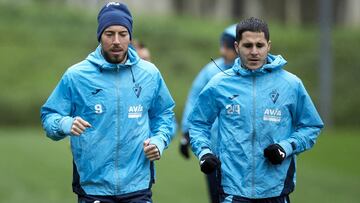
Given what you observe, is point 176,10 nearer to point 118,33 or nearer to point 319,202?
point 319,202

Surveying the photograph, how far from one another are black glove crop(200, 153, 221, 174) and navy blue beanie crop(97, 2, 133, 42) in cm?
110

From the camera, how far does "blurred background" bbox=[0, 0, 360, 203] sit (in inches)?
718

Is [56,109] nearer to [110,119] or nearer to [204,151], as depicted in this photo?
[110,119]

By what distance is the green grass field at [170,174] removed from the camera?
52.8 ft

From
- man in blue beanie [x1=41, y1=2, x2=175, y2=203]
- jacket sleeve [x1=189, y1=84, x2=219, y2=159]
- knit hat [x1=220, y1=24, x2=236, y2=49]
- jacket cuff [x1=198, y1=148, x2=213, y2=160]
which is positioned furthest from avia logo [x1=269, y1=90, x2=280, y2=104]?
knit hat [x1=220, y1=24, x2=236, y2=49]

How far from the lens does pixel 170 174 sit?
19.7 metres

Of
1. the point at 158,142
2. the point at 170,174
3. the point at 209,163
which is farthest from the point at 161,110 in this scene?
the point at 170,174

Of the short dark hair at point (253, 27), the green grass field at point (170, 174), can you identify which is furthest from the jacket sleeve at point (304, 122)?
the green grass field at point (170, 174)

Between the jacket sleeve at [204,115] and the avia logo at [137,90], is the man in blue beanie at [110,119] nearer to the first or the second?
the avia logo at [137,90]

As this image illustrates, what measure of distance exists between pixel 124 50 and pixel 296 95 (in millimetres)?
1326

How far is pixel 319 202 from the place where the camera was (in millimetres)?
15211

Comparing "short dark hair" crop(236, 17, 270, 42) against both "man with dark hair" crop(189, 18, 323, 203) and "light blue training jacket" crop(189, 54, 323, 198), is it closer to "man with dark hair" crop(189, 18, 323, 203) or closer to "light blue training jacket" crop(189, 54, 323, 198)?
"man with dark hair" crop(189, 18, 323, 203)

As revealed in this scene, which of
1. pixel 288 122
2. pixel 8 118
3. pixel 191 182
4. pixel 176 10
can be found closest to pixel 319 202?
pixel 191 182

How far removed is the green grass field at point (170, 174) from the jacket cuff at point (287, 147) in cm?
718
